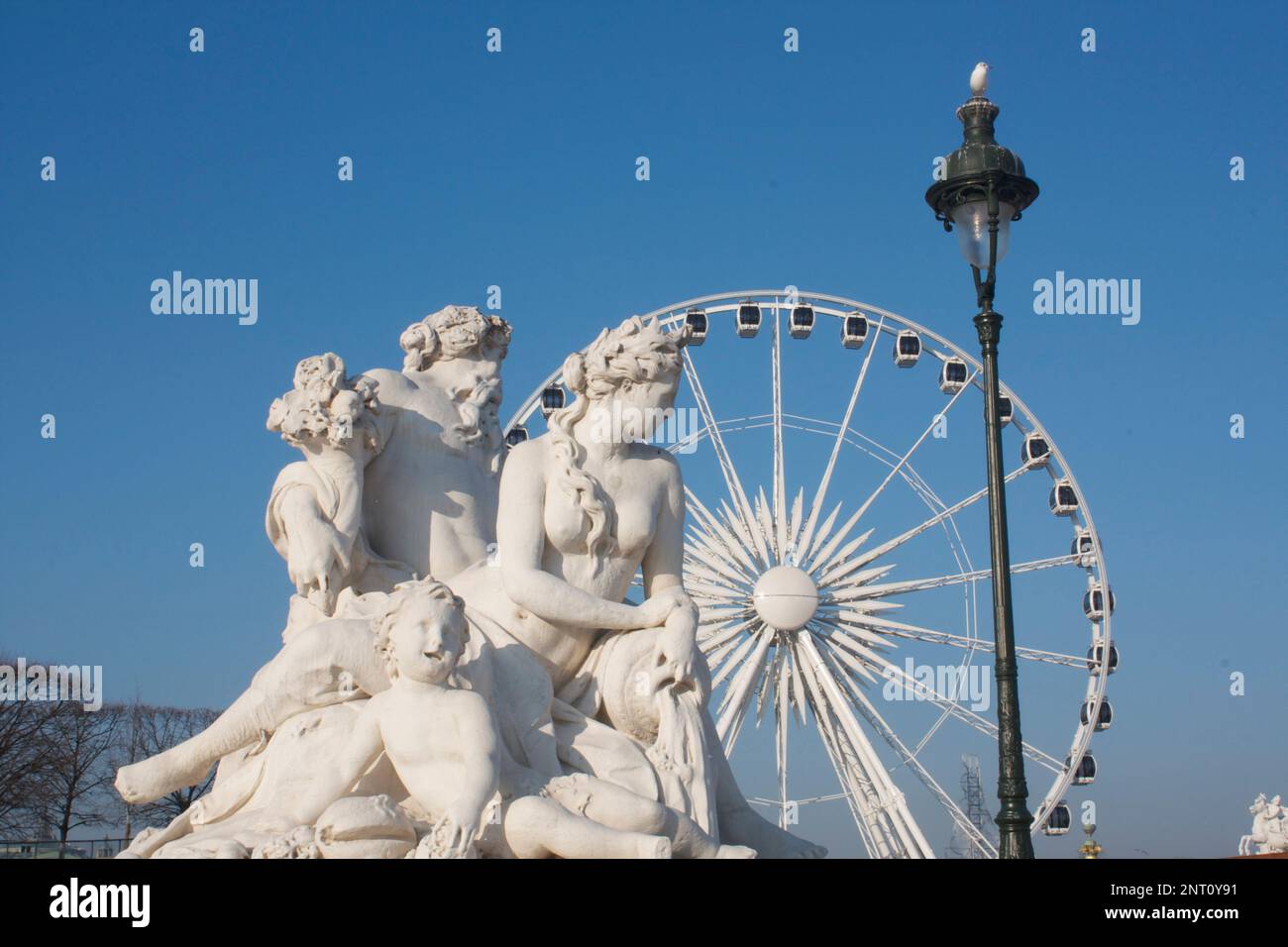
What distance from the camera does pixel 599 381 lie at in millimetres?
6105

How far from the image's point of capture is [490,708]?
5.25 meters

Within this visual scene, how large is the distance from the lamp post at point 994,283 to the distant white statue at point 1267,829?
1493 centimetres

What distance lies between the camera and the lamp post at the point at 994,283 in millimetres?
8359

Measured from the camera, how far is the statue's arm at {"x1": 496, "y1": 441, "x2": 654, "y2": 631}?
5777 millimetres

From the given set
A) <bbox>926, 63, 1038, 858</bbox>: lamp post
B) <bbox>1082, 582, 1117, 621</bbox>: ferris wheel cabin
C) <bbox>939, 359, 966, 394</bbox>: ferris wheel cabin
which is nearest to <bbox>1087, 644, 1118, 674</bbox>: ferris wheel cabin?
<bbox>1082, 582, 1117, 621</bbox>: ferris wheel cabin

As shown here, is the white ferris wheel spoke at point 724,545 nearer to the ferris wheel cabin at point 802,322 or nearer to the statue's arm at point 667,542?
the ferris wheel cabin at point 802,322

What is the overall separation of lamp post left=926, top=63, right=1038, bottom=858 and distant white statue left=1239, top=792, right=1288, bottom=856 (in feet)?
49.0

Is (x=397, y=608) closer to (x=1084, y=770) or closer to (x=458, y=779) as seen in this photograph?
(x=458, y=779)

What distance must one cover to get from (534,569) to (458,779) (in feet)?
3.39

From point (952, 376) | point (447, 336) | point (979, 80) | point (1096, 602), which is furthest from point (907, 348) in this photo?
point (447, 336)
